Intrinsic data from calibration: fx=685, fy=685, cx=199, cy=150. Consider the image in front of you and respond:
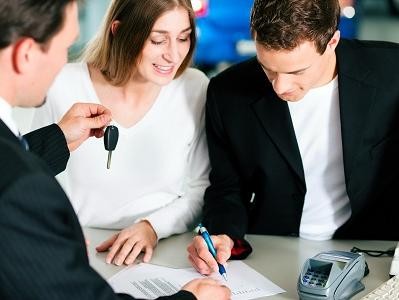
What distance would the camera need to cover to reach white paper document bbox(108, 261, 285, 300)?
5.14 feet

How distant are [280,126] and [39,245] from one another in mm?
1034

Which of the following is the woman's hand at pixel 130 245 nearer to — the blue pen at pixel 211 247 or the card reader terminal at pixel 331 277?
the blue pen at pixel 211 247

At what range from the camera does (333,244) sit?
74.5 inches

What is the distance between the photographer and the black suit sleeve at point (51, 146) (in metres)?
1.77

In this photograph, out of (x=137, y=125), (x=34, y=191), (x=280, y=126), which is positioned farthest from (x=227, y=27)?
(x=34, y=191)

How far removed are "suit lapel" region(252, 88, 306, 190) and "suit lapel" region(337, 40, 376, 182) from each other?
135 millimetres

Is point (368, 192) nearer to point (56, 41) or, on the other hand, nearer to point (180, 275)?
point (180, 275)

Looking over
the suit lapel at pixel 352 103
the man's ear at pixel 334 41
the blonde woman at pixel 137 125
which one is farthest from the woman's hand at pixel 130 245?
the man's ear at pixel 334 41

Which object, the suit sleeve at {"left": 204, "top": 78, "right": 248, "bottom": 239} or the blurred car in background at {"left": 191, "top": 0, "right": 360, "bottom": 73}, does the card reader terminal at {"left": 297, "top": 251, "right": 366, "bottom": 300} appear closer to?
the suit sleeve at {"left": 204, "top": 78, "right": 248, "bottom": 239}

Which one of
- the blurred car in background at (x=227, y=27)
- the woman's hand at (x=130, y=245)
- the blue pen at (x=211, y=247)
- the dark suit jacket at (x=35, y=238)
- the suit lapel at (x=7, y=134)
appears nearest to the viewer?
the dark suit jacket at (x=35, y=238)

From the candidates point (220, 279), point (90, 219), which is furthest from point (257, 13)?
point (90, 219)

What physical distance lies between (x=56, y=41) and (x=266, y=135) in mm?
929

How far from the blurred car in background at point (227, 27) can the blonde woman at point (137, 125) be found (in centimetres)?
296

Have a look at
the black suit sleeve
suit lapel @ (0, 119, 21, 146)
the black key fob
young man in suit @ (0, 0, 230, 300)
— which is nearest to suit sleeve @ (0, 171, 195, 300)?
young man in suit @ (0, 0, 230, 300)
